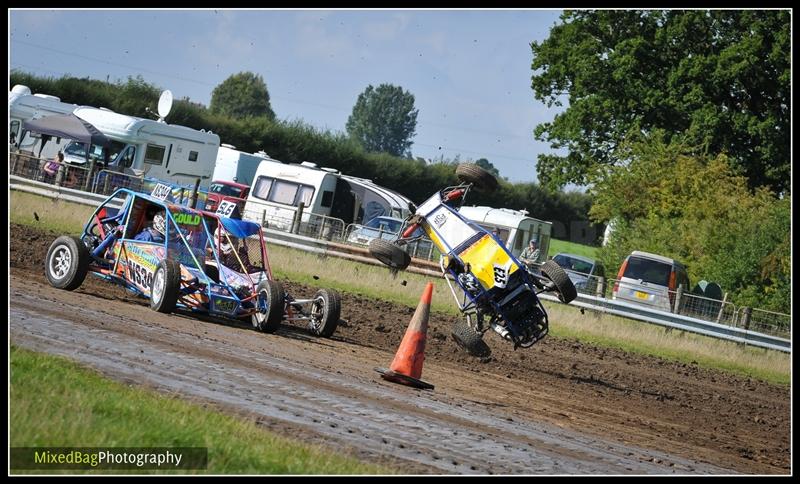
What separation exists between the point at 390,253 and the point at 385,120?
149 meters

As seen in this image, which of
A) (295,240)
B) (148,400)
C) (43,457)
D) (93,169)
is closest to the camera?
(43,457)

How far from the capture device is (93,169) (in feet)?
108

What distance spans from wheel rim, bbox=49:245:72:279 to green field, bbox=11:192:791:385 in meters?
8.21

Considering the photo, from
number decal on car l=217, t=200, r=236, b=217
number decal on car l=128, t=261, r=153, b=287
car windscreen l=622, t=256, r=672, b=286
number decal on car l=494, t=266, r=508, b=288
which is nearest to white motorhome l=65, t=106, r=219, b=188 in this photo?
car windscreen l=622, t=256, r=672, b=286

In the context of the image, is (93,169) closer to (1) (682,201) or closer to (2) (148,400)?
(1) (682,201)

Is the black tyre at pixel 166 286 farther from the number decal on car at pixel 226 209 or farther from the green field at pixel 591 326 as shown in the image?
the green field at pixel 591 326

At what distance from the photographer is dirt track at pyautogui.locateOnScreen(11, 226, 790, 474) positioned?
8336mm

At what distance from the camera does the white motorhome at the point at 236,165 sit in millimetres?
41562

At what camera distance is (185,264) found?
13891 mm

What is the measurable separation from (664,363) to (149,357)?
12371 mm

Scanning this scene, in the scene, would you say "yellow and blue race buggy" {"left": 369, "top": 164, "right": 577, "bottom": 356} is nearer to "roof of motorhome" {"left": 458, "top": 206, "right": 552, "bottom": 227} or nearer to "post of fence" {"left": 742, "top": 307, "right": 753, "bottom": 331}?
"post of fence" {"left": 742, "top": 307, "right": 753, "bottom": 331}

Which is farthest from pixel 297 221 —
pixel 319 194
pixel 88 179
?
pixel 319 194

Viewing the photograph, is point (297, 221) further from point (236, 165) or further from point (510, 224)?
point (510, 224)

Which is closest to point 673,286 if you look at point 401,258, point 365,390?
point 401,258
